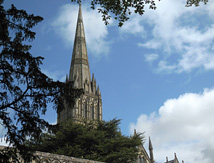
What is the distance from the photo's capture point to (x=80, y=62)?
70.7m

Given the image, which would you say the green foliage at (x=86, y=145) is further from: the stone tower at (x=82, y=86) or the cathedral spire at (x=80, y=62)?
the cathedral spire at (x=80, y=62)

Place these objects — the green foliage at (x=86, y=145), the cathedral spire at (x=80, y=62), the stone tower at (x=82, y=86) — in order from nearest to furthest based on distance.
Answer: the green foliage at (x=86, y=145), the stone tower at (x=82, y=86), the cathedral spire at (x=80, y=62)

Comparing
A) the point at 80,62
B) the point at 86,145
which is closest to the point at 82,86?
the point at 80,62

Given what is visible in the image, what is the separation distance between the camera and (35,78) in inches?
348

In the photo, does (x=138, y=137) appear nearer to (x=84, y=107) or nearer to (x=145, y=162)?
(x=145, y=162)

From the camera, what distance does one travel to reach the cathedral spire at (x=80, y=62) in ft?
218

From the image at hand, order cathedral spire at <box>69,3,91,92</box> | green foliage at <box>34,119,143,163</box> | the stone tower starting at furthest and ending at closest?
cathedral spire at <box>69,3,91,92</box>
the stone tower
green foliage at <box>34,119,143,163</box>

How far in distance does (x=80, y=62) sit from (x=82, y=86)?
27.2 feet

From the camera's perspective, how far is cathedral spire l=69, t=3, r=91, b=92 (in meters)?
66.4

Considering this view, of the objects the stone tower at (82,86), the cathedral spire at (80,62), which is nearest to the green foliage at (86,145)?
the stone tower at (82,86)

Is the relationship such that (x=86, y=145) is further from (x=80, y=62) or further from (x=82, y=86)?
(x=80, y=62)

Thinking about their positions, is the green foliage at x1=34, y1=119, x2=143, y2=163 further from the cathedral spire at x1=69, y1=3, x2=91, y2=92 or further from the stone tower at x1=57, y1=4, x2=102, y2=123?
the cathedral spire at x1=69, y1=3, x2=91, y2=92

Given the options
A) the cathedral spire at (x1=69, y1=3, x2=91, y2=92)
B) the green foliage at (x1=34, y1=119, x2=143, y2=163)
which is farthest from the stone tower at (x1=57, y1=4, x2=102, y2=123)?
the green foliage at (x1=34, y1=119, x2=143, y2=163)

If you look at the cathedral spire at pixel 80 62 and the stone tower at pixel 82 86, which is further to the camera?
the cathedral spire at pixel 80 62
